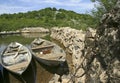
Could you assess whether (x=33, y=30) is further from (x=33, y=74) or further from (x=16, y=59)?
(x=33, y=74)

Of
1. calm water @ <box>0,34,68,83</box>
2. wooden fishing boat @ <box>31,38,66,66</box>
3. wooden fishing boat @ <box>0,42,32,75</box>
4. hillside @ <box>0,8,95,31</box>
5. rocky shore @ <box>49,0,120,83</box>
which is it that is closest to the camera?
rocky shore @ <box>49,0,120,83</box>

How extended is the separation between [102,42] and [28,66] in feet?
50.8

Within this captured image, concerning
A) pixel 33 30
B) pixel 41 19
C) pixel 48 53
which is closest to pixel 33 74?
pixel 48 53

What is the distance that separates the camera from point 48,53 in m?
23.6

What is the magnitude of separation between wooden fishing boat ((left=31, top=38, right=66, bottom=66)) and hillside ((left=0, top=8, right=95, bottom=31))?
72.2 m

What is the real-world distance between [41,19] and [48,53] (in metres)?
99.2

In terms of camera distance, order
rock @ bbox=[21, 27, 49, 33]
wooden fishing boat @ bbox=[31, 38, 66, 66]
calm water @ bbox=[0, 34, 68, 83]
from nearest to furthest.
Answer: calm water @ bbox=[0, 34, 68, 83]
wooden fishing boat @ bbox=[31, 38, 66, 66]
rock @ bbox=[21, 27, 49, 33]

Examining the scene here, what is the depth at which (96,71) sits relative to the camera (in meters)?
4.64

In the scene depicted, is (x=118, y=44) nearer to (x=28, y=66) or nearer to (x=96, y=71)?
(x=96, y=71)

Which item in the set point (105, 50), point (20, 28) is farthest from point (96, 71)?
point (20, 28)

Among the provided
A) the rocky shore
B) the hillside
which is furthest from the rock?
the rocky shore

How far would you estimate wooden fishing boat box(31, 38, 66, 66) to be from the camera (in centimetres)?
2122

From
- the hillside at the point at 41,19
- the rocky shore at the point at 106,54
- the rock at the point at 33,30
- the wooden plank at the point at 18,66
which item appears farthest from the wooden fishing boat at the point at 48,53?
the rock at the point at 33,30

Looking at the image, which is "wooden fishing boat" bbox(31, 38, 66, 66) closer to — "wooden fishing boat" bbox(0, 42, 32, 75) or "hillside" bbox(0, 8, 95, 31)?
"wooden fishing boat" bbox(0, 42, 32, 75)
